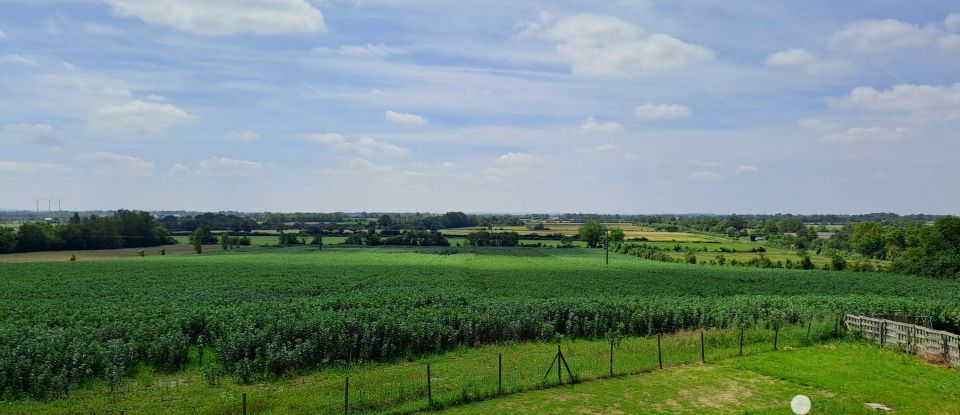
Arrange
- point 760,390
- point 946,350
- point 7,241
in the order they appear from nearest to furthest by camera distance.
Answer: point 760,390 < point 946,350 < point 7,241

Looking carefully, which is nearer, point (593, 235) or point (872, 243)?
point (872, 243)

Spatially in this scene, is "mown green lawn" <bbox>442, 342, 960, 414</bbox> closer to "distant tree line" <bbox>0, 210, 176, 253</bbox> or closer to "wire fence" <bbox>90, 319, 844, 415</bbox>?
"wire fence" <bbox>90, 319, 844, 415</bbox>

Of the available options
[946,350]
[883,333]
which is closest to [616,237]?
[883,333]

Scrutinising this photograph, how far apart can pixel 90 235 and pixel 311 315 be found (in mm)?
120407

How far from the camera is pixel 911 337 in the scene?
25.5 meters

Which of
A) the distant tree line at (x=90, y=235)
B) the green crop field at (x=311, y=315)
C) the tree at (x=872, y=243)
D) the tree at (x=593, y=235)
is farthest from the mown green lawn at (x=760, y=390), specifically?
the distant tree line at (x=90, y=235)

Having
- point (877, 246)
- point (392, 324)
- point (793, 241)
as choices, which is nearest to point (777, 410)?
point (392, 324)

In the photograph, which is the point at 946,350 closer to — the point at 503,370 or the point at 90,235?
the point at 503,370

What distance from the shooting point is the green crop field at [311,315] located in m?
23.3

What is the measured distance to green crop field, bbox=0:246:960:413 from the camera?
76.4ft

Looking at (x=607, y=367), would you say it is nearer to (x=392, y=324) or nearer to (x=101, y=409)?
(x=392, y=324)

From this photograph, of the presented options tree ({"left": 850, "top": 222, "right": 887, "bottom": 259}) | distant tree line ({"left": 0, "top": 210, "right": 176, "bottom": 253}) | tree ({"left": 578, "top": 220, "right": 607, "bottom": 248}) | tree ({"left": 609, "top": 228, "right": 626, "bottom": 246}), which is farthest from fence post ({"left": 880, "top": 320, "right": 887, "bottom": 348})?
distant tree line ({"left": 0, "top": 210, "right": 176, "bottom": 253})

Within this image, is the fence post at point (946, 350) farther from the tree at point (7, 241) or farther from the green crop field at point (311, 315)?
the tree at point (7, 241)

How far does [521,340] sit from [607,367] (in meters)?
9.67
